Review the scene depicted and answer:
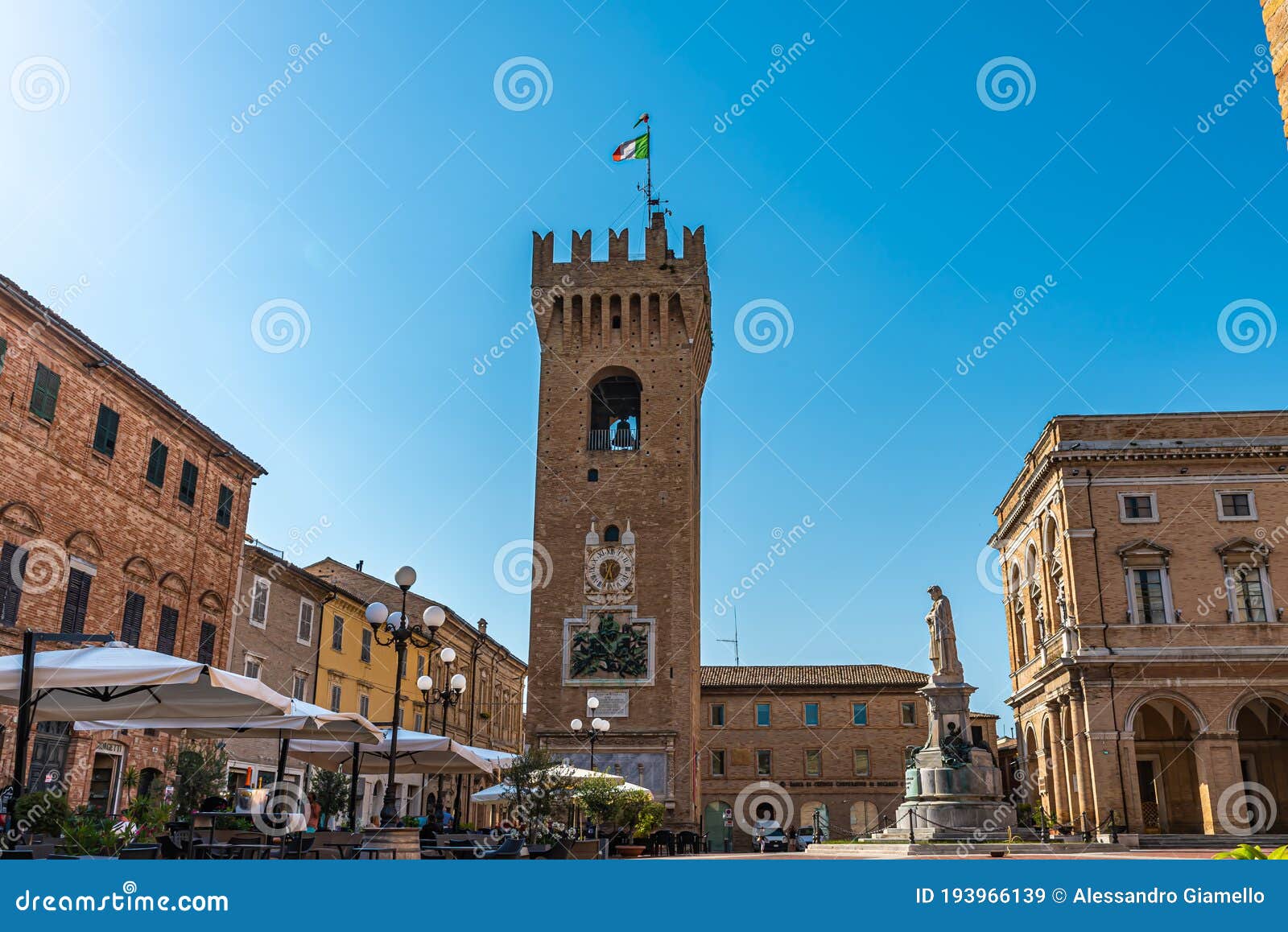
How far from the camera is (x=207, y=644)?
2556 cm

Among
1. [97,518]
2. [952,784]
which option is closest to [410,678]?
[97,518]

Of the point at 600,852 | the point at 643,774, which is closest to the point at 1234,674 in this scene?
the point at 643,774

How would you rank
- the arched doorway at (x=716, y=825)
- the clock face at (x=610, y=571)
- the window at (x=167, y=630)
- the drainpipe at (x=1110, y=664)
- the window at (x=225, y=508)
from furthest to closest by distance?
the arched doorway at (x=716, y=825) → the clock face at (x=610, y=571) → the drainpipe at (x=1110, y=664) → the window at (x=225, y=508) → the window at (x=167, y=630)

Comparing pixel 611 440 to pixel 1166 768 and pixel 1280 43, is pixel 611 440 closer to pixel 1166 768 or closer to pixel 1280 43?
pixel 1166 768

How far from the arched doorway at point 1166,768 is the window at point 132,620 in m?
28.1

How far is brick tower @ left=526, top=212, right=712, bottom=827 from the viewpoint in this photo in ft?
127

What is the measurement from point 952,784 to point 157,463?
1869 centimetres

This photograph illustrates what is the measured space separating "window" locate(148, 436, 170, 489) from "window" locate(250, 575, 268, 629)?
5990 millimetres

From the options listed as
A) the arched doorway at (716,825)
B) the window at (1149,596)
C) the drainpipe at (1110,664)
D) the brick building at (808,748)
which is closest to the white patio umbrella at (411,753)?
the drainpipe at (1110,664)

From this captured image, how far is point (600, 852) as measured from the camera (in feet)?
56.1

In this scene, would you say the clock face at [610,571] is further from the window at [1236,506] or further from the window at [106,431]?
the window at [106,431]

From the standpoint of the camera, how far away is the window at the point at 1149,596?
3225 cm

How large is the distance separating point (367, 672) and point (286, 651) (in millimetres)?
7843
